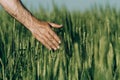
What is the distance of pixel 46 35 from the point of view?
4.73 ft

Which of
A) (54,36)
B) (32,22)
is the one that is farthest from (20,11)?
(54,36)

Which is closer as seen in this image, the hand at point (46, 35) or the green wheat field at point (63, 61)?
the green wheat field at point (63, 61)

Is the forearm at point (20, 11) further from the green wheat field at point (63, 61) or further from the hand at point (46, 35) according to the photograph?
the green wheat field at point (63, 61)

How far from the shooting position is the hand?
56.1 inches

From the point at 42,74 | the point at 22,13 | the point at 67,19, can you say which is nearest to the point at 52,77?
the point at 42,74

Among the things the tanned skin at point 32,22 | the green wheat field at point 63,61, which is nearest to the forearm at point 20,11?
the tanned skin at point 32,22

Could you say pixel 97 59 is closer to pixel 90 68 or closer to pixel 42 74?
pixel 90 68

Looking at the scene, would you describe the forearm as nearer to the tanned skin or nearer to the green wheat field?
the tanned skin

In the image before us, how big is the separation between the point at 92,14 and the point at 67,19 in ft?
2.31

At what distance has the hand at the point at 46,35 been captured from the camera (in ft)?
4.67

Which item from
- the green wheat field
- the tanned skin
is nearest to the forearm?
the tanned skin

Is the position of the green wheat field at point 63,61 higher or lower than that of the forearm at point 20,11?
lower

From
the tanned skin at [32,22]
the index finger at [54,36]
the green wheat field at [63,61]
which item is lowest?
the green wheat field at [63,61]

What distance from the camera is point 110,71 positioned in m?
1.29
